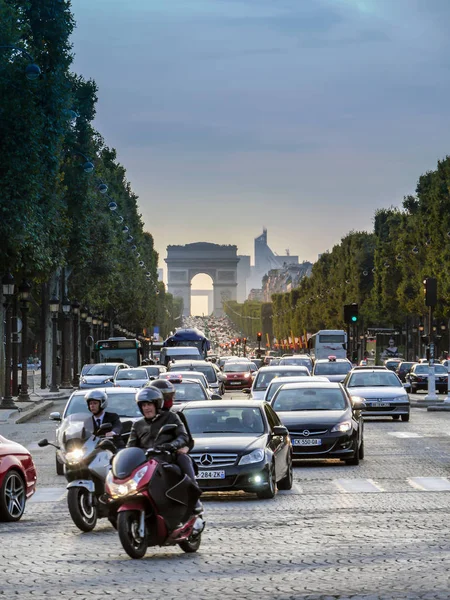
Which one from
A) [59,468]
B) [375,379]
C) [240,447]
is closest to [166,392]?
[240,447]

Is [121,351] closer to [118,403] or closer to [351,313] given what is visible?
[351,313]

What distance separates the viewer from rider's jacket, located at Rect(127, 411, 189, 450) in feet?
40.3

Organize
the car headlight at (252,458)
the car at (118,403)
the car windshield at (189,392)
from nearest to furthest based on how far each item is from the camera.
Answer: the car headlight at (252,458) → the car at (118,403) → the car windshield at (189,392)

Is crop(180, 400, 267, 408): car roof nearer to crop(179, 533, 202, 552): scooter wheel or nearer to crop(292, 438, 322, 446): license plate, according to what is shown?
crop(292, 438, 322, 446): license plate

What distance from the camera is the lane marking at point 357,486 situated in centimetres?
1942

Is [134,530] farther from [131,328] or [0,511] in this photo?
[131,328]

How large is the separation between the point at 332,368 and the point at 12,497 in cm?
3678

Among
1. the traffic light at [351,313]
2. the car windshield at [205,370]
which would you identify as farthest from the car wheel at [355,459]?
the traffic light at [351,313]

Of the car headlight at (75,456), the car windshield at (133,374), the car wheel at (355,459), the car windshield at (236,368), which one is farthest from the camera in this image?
the car windshield at (236,368)

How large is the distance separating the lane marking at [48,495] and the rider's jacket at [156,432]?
22.4 ft

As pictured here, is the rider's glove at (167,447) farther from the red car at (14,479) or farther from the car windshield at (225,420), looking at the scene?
the car windshield at (225,420)

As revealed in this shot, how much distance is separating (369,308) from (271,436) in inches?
3984

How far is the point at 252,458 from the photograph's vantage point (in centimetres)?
1792

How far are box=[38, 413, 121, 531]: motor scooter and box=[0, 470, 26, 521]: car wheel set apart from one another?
73 centimetres
